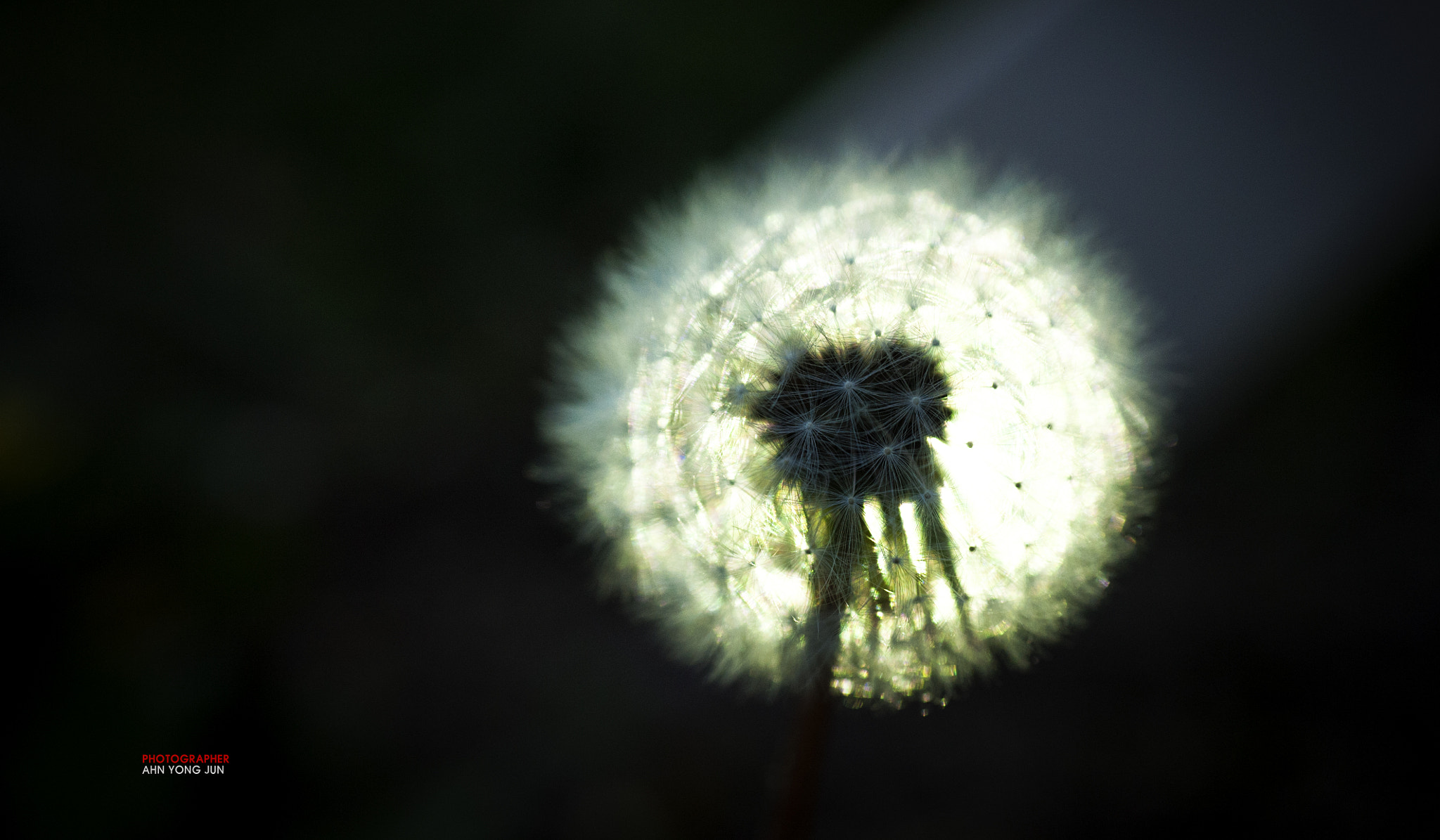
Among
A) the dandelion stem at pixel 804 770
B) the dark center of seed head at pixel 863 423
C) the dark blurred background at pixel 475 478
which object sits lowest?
the dandelion stem at pixel 804 770

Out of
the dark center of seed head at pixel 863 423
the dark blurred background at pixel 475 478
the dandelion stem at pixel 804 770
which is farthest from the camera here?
the dark blurred background at pixel 475 478

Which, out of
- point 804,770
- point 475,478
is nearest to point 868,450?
point 804,770

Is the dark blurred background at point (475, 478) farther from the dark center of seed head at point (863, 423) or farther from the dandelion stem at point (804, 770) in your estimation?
the dark center of seed head at point (863, 423)

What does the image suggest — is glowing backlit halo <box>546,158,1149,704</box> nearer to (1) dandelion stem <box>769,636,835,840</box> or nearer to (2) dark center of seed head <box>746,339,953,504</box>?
(2) dark center of seed head <box>746,339,953,504</box>

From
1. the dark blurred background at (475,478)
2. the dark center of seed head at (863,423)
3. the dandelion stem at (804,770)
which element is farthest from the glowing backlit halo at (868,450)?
the dark blurred background at (475,478)

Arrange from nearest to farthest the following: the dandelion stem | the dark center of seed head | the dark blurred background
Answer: the dark center of seed head, the dandelion stem, the dark blurred background

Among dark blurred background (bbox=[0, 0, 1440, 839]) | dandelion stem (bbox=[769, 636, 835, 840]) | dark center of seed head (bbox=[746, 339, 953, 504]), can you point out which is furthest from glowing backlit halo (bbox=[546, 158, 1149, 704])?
dark blurred background (bbox=[0, 0, 1440, 839])

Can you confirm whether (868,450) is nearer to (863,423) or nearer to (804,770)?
(863,423)

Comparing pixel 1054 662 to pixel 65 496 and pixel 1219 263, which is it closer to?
pixel 1219 263
